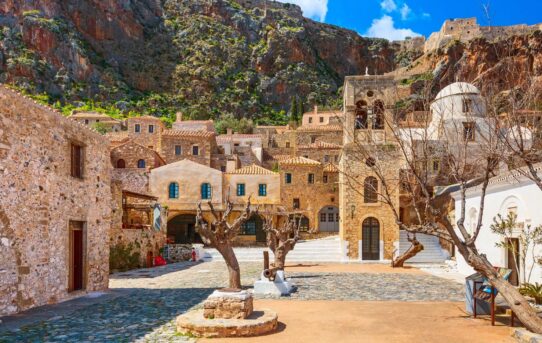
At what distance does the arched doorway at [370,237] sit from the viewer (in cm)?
2942

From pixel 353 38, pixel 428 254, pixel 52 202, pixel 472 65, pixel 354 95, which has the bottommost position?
pixel 428 254

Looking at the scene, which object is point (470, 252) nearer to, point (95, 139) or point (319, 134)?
point (95, 139)

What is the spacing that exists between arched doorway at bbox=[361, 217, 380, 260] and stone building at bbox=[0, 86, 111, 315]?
18.1 m

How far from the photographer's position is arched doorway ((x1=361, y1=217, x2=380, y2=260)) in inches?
1158

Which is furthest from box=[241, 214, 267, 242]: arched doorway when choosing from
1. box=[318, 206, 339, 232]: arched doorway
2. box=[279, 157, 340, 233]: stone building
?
box=[318, 206, 339, 232]: arched doorway

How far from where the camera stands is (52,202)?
12.1 m

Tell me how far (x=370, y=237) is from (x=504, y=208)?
12.5 meters

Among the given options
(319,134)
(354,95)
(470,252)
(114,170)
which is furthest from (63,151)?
(319,134)

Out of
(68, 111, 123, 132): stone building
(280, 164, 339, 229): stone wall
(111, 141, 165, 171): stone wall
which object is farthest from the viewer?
(68, 111, 123, 132): stone building

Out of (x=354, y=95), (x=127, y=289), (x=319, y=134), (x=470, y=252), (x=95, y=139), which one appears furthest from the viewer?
(x=319, y=134)

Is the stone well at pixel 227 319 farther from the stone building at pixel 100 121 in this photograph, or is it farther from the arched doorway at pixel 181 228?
the stone building at pixel 100 121

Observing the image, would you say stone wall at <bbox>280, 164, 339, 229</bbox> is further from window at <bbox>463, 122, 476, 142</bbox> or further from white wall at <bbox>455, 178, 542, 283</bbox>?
white wall at <bbox>455, 178, 542, 283</bbox>

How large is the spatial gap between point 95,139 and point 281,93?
7850 cm

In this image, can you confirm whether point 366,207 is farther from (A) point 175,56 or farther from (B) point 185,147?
(A) point 175,56
